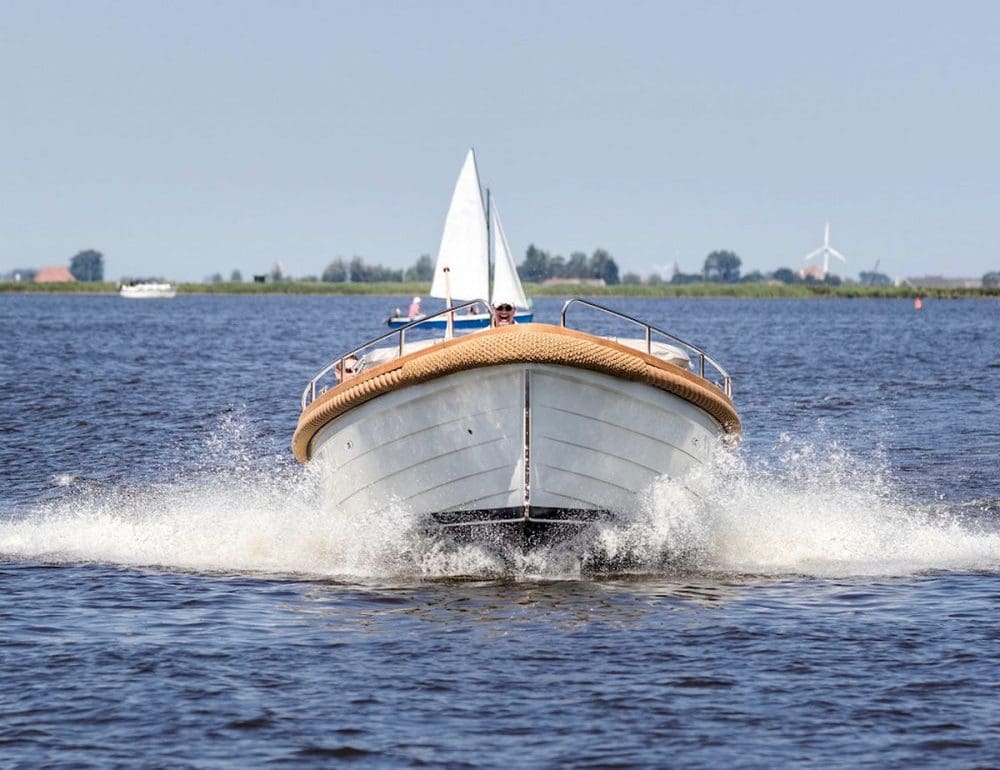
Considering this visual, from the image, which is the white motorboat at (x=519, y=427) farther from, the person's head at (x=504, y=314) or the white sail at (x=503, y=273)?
the white sail at (x=503, y=273)

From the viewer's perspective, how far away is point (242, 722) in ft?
31.2

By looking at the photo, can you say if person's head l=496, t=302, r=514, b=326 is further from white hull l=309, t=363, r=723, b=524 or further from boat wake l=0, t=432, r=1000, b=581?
boat wake l=0, t=432, r=1000, b=581

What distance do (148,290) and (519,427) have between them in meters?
181

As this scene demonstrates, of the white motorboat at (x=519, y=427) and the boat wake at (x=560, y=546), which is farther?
the boat wake at (x=560, y=546)

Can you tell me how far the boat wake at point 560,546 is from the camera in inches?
545

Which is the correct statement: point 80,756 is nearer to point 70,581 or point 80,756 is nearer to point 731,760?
point 731,760

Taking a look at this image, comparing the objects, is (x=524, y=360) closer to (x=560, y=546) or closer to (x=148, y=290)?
(x=560, y=546)

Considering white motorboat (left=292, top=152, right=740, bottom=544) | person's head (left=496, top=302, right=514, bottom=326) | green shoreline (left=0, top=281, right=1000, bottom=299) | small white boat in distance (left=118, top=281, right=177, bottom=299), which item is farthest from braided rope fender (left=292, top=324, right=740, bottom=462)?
small white boat in distance (left=118, top=281, right=177, bottom=299)

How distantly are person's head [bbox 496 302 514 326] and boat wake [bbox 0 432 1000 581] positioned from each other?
183cm

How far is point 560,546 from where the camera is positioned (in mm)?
13641

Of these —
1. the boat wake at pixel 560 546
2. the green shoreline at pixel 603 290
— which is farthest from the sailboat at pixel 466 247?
the green shoreline at pixel 603 290

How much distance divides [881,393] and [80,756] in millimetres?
28880

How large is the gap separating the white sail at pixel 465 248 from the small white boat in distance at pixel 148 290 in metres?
157

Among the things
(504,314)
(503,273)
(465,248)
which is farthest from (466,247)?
(504,314)
